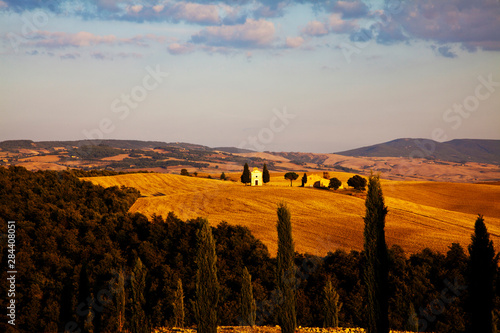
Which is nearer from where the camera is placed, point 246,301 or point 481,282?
point 481,282

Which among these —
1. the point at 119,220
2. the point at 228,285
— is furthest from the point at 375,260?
the point at 119,220

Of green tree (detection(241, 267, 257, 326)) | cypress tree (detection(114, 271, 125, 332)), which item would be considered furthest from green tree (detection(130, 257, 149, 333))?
green tree (detection(241, 267, 257, 326))

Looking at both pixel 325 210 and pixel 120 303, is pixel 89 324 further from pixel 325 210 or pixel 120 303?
pixel 325 210

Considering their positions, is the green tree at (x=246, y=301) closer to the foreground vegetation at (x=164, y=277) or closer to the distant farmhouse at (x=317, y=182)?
the foreground vegetation at (x=164, y=277)

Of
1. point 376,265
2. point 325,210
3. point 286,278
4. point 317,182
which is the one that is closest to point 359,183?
point 317,182

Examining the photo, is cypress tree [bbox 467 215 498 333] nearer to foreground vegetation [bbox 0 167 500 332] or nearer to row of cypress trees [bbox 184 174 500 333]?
row of cypress trees [bbox 184 174 500 333]

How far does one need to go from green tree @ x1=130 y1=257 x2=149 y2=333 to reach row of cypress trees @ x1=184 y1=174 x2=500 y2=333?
0.13m

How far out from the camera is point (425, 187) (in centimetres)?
8144

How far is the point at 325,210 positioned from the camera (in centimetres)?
5403

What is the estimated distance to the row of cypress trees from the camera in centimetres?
1466

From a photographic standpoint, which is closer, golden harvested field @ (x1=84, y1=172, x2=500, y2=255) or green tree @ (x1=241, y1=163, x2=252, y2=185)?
golden harvested field @ (x1=84, y1=172, x2=500, y2=255)

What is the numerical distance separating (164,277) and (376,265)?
1647 cm

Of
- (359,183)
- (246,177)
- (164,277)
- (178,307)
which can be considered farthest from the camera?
(246,177)

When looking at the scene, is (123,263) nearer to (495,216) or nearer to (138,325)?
(138,325)
